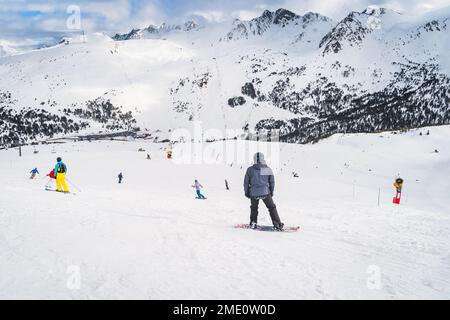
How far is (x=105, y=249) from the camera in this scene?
843 centimetres

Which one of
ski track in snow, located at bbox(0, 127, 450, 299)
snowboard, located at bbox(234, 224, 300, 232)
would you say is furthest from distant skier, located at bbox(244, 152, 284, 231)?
ski track in snow, located at bbox(0, 127, 450, 299)

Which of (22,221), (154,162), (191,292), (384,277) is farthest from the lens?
(154,162)

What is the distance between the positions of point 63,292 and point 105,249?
242 centimetres

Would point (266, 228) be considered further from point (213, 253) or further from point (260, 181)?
point (213, 253)

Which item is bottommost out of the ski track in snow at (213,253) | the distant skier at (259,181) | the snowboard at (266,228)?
the snowboard at (266,228)

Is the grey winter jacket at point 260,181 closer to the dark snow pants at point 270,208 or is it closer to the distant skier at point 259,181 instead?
the distant skier at point 259,181

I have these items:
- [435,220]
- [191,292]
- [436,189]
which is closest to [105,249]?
[191,292]

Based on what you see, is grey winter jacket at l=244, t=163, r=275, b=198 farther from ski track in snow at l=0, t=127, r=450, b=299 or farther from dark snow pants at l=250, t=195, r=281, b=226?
ski track in snow at l=0, t=127, r=450, b=299

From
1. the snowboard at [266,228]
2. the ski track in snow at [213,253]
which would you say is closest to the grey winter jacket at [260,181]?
the ski track in snow at [213,253]

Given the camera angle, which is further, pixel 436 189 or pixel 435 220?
pixel 436 189

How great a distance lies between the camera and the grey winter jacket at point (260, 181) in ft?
39.0

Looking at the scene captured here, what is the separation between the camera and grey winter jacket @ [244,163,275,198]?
1190 cm

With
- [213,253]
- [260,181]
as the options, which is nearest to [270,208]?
[260,181]
